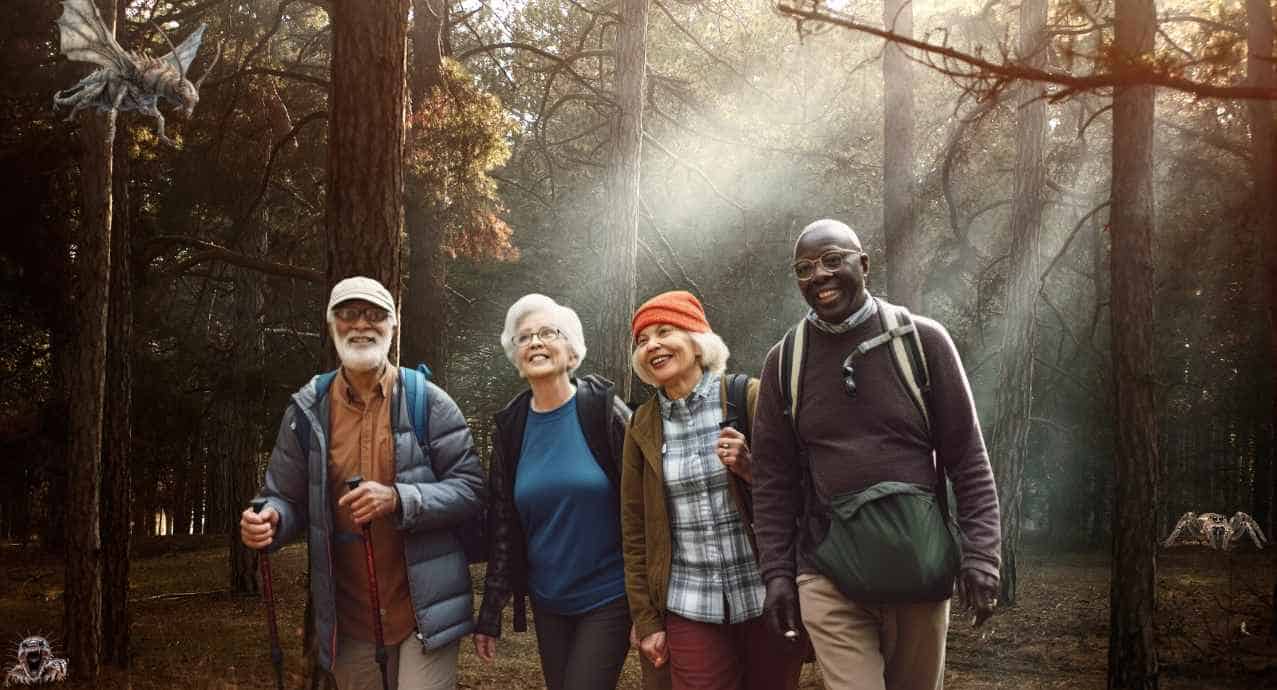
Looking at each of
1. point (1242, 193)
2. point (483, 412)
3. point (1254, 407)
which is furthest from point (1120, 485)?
point (483, 412)

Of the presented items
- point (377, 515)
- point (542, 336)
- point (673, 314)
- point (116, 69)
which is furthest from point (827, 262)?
point (116, 69)

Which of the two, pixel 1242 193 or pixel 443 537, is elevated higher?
pixel 1242 193

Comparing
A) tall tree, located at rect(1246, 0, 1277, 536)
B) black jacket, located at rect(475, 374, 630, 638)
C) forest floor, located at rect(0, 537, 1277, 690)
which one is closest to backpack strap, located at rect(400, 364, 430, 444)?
black jacket, located at rect(475, 374, 630, 638)

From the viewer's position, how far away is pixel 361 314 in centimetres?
376

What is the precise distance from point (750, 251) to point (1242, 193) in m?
8.54

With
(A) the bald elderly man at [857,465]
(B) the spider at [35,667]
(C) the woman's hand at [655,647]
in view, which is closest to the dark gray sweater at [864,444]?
(A) the bald elderly man at [857,465]

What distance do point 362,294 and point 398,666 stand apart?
1.31 m

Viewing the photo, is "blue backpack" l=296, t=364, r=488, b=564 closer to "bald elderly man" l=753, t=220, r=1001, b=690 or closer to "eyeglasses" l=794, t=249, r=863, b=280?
"bald elderly man" l=753, t=220, r=1001, b=690

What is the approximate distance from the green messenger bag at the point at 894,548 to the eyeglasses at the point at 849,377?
31 centimetres

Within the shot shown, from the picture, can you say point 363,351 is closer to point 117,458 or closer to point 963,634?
point 117,458

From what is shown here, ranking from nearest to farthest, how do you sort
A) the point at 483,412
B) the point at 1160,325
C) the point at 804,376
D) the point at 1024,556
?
the point at 804,376, the point at 1160,325, the point at 1024,556, the point at 483,412

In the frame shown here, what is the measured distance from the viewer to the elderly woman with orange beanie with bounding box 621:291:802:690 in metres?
3.69

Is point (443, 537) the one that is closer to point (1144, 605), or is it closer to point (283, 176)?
point (1144, 605)

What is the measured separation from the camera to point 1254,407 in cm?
2245
